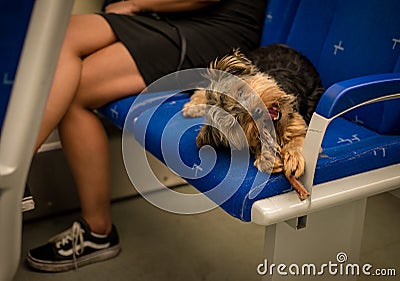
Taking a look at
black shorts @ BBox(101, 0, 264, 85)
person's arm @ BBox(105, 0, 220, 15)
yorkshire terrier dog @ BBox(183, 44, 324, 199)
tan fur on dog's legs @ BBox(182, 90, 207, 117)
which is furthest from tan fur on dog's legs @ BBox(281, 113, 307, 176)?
person's arm @ BBox(105, 0, 220, 15)

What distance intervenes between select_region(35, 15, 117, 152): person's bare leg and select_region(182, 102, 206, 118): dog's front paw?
0.34 metres

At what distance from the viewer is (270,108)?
1.24 metres

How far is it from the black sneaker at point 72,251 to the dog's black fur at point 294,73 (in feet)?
2.43

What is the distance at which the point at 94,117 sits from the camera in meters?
1.73

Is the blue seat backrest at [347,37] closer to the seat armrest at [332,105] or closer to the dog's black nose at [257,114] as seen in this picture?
the seat armrest at [332,105]

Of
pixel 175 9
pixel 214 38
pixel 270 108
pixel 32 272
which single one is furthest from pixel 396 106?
pixel 32 272

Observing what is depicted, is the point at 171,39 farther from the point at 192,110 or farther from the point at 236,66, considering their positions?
the point at 236,66

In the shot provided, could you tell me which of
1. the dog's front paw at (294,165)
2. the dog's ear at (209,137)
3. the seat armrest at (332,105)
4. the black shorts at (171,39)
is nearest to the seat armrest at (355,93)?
the seat armrest at (332,105)

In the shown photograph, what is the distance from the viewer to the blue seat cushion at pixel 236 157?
122 centimetres

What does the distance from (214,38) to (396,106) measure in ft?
1.91

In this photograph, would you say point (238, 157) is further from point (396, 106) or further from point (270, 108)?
point (396, 106)

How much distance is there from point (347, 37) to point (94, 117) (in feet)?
2.52

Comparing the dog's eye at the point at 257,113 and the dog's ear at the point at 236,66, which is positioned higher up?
the dog's ear at the point at 236,66

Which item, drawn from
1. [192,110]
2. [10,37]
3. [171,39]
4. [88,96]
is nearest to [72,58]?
[88,96]
